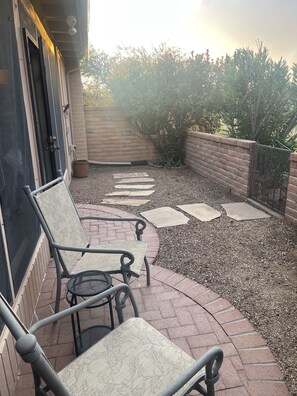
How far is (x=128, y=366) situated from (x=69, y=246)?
1121mm

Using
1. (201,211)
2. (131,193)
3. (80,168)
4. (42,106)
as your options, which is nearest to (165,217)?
(201,211)

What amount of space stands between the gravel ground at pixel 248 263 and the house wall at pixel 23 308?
1.15 m

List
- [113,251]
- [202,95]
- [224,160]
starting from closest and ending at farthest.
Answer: [113,251]
[224,160]
[202,95]

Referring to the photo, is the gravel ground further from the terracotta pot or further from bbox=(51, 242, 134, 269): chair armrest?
the terracotta pot

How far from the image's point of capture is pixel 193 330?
6.79 feet

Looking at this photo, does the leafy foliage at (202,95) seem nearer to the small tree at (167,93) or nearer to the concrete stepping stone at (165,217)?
the small tree at (167,93)

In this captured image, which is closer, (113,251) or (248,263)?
(113,251)

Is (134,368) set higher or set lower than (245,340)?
higher

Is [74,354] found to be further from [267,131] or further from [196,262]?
[267,131]

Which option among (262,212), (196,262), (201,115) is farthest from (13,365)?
(201,115)

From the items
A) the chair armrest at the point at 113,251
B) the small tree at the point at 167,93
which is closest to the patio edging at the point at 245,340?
the chair armrest at the point at 113,251

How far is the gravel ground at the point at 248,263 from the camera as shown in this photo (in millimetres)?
2119

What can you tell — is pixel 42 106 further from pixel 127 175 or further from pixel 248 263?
pixel 127 175

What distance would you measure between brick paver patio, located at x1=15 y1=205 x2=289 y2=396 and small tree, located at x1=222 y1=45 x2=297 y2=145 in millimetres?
4121
